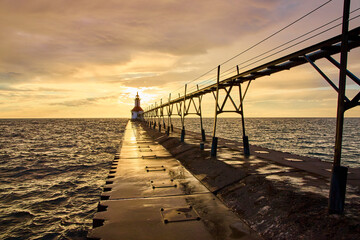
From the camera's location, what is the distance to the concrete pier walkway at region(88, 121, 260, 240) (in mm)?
6129

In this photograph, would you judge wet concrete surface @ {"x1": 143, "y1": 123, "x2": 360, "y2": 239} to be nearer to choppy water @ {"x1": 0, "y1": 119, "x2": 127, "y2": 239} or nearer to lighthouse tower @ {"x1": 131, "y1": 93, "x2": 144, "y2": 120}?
choppy water @ {"x1": 0, "y1": 119, "x2": 127, "y2": 239}

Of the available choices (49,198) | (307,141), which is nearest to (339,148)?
(49,198)

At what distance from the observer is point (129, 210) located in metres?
7.68

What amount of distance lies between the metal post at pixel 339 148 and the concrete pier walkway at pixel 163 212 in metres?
2.27

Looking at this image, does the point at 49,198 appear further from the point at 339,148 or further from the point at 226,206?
the point at 339,148

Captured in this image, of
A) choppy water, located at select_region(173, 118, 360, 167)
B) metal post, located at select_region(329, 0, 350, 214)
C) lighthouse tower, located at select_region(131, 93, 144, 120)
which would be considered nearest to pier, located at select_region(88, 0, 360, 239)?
metal post, located at select_region(329, 0, 350, 214)

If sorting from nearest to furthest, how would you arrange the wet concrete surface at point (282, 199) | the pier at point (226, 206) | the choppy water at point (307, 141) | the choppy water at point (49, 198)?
the wet concrete surface at point (282, 199), the pier at point (226, 206), the choppy water at point (49, 198), the choppy water at point (307, 141)

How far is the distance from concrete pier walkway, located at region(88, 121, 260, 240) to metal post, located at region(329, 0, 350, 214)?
7.46 feet

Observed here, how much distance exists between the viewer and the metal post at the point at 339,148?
6078 millimetres

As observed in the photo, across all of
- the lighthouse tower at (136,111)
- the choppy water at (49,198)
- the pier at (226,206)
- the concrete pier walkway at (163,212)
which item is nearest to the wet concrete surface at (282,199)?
the pier at (226,206)

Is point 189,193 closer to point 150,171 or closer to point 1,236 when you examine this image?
point 150,171

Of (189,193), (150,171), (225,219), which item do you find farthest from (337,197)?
(150,171)

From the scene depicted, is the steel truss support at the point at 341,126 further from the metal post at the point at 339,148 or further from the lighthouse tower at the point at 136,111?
the lighthouse tower at the point at 136,111

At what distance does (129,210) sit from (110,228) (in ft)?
4.24
